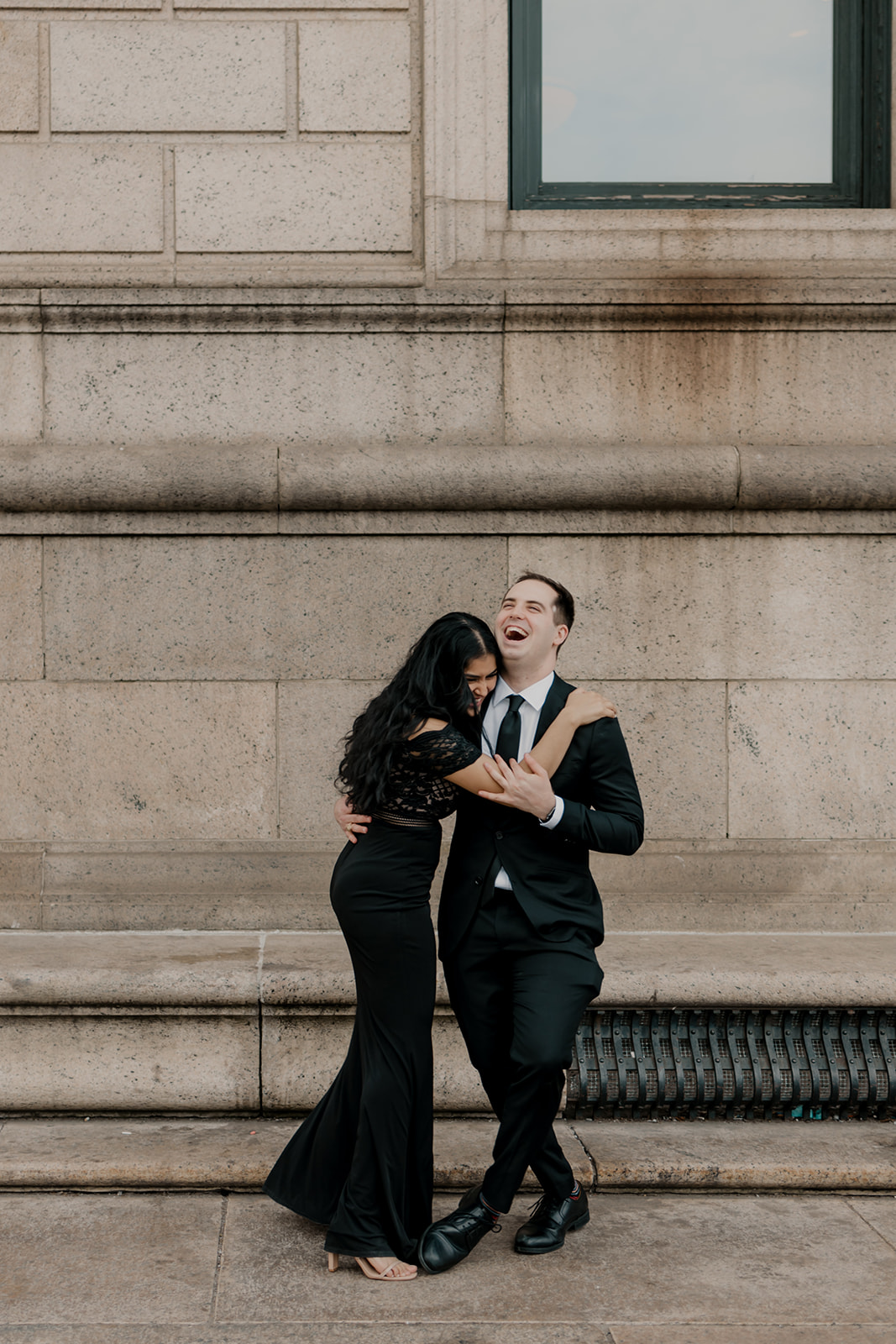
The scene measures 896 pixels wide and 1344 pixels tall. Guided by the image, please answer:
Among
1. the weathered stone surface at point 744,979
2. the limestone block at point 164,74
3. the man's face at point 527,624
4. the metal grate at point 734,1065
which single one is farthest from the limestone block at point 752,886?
the limestone block at point 164,74

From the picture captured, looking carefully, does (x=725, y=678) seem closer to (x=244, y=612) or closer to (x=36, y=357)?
(x=244, y=612)

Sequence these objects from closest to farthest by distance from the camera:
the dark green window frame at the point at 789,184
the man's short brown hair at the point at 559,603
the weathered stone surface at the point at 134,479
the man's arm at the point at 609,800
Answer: the man's arm at the point at 609,800 → the man's short brown hair at the point at 559,603 → the weathered stone surface at the point at 134,479 → the dark green window frame at the point at 789,184

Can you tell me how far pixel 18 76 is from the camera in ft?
20.2

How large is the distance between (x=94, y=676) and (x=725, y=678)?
126 inches

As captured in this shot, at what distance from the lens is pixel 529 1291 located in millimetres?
3746

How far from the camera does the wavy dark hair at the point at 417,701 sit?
3775 millimetres

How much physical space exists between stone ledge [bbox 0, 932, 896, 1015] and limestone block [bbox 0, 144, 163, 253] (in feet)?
11.5

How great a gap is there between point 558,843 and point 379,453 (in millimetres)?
2716

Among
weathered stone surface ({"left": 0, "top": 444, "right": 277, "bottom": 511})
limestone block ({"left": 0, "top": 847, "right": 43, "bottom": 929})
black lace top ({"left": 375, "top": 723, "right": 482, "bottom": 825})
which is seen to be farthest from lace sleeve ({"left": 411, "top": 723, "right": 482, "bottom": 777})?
limestone block ({"left": 0, "top": 847, "right": 43, "bottom": 929})

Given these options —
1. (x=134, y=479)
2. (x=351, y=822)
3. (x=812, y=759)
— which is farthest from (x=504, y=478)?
(x=351, y=822)

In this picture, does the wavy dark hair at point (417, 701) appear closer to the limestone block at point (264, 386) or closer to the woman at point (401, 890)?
the woman at point (401, 890)

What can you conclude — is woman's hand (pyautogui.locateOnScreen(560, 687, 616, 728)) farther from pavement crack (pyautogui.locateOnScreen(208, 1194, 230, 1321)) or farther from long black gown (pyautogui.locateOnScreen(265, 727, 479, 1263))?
pavement crack (pyautogui.locateOnScreen(208, 1194, 230, 1321))

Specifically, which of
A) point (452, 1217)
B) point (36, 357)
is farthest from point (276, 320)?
point (452, 1217)

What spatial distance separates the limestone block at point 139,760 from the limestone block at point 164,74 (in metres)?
2.89
